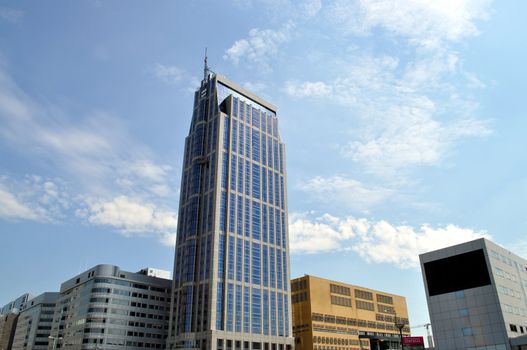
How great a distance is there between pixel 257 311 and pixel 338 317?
1415 inches

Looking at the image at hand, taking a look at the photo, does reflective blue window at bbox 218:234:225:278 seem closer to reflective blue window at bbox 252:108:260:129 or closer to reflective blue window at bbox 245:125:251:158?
reflective blue window at bbox 245:125:251:158

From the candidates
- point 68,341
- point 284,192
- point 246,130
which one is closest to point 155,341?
point 68,341

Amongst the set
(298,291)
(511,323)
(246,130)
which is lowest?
(511,323)

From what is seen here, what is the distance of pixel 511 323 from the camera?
92.6m

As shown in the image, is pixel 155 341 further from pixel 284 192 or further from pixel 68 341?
pixel 284 192

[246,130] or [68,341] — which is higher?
[246,130]

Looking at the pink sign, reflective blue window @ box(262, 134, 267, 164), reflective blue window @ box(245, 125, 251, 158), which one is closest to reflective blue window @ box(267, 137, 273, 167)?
reflective blue window @ box(262, 134, 267, 164)

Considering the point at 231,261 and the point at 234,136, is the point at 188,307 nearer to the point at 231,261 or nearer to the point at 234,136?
the point at 231,261

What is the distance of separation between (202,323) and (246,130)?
3044 inches

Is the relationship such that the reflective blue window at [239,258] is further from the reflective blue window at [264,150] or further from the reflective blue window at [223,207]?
the reflective blue window at [264,150]

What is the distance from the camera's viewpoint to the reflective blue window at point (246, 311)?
146m

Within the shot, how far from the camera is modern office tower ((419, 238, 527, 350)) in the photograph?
91812mm

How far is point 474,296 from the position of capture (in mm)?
95312

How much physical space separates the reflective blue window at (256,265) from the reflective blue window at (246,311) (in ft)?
19.0
